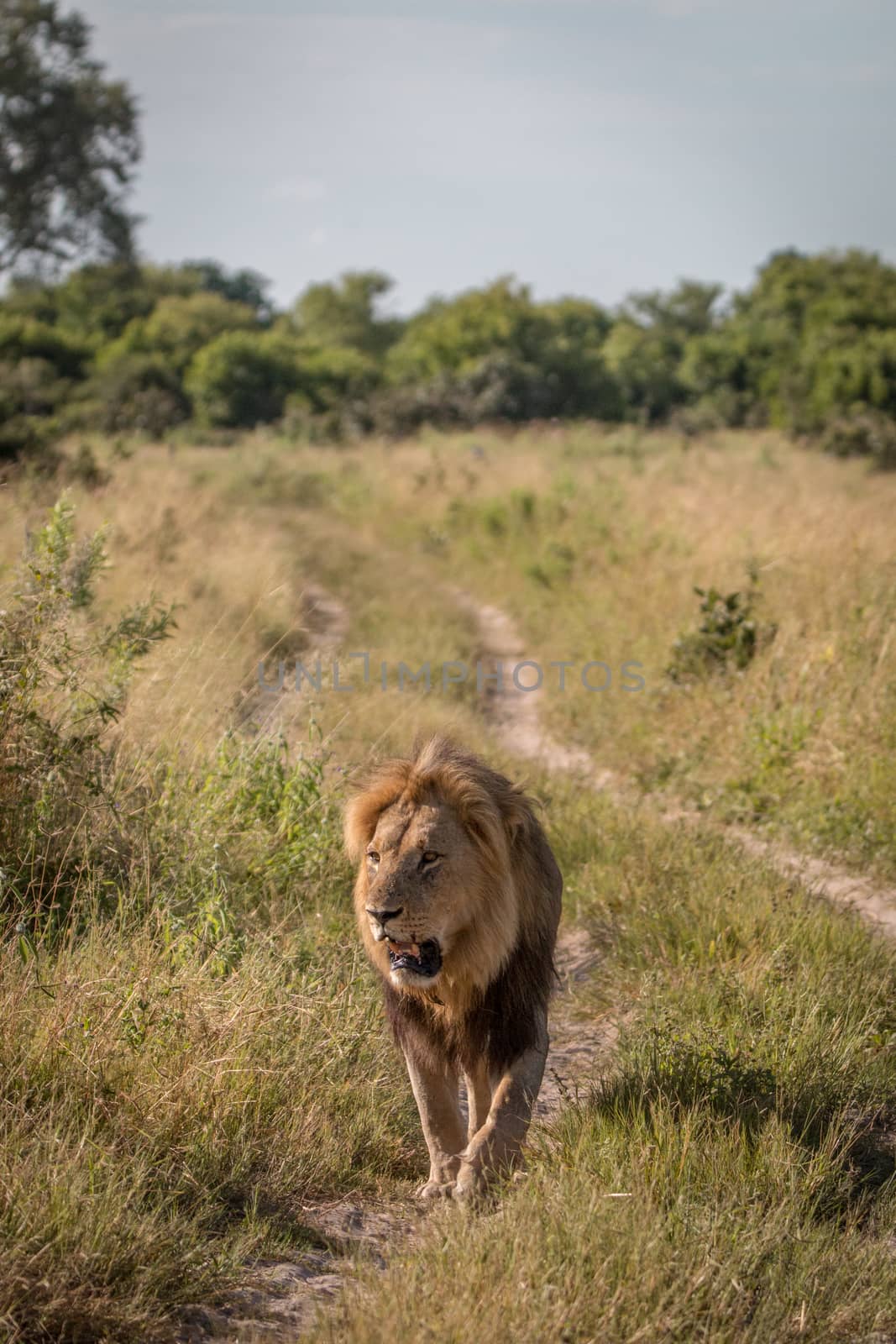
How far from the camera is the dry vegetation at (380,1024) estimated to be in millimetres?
2857

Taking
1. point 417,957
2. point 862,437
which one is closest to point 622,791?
point 417,957

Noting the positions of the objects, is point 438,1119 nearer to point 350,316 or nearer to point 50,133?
point 50,133

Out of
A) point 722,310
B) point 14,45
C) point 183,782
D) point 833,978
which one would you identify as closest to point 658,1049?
point 833,978

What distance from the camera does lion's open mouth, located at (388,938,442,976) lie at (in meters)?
3.36

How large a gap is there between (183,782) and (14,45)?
102 feet

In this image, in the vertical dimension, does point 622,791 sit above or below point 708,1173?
below

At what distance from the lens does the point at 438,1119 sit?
3.69 m

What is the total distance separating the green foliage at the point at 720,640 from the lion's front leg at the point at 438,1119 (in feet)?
20.7

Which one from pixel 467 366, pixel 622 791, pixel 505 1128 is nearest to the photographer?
pixel 505 1128

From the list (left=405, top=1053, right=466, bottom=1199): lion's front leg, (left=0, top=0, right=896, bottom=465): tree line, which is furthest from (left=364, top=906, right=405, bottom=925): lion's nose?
(left=0, top=0, right=896, bottom=465): tree line

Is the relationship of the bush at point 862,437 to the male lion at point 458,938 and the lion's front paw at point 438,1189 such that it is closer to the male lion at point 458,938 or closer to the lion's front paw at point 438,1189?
the male lion at point 458,938

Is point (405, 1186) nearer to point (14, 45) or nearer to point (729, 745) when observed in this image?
point (729, 745)

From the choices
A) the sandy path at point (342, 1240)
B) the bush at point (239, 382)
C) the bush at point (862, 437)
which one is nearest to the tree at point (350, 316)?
the bush at point (239, 382)

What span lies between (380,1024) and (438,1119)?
2.50 ft
